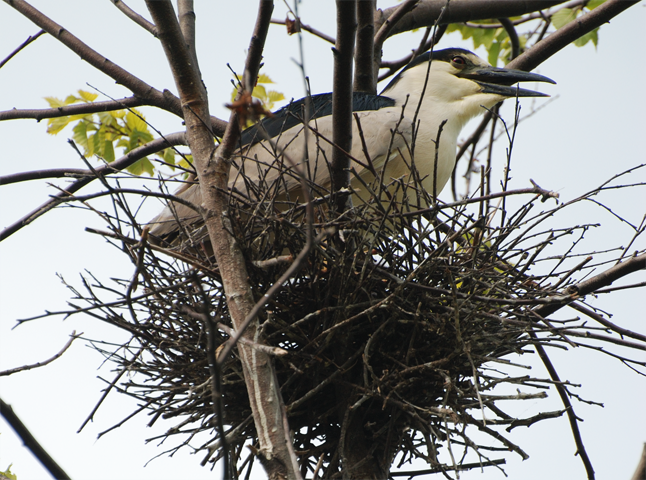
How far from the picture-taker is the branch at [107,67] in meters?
2.19

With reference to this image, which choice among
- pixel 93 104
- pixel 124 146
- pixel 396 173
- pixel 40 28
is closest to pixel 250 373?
pixel 396 173

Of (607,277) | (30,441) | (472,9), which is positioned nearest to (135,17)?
(472,9)

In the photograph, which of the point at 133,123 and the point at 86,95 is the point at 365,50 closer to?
the point at 133,123

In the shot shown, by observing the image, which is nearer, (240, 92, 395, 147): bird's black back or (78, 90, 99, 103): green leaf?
(240, 92, 395, 147): bird's black back

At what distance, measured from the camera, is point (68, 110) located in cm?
230

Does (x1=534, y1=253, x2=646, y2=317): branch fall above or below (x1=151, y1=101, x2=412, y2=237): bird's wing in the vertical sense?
below

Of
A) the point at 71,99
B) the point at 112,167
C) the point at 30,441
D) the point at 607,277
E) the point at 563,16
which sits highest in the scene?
the point at 563,16

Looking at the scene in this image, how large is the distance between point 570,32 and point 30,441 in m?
2.44

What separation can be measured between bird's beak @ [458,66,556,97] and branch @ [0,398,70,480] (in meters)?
2.32

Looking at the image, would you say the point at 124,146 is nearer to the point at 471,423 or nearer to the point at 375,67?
the point at 375,67

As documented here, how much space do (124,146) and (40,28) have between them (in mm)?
734

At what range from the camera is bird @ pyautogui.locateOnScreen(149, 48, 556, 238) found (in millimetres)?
2293

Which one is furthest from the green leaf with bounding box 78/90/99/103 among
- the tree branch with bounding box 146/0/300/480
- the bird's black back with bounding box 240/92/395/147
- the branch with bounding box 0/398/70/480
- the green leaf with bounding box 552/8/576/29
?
the green leaf with bounding box 552/8/576/29

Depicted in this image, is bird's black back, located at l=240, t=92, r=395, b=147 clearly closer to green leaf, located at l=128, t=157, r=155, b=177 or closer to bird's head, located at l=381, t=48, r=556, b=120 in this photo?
bird's head, located at l=381, t=48, r=556, b=120
